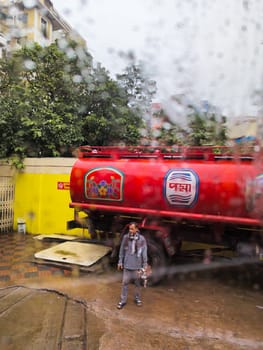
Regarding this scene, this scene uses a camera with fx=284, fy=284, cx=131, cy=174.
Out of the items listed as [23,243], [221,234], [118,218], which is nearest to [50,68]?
[23,243]

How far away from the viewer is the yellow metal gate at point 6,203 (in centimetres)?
924

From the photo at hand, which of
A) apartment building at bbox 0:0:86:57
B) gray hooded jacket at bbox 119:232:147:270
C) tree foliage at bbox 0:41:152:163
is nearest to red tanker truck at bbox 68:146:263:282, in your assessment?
gray hooded jacket at bbox 119:232:147:270

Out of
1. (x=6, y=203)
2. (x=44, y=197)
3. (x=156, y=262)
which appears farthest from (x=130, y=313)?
(x=6, y=203)

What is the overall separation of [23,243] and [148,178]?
188 inches

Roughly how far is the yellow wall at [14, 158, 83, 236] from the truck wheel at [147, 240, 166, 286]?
3756 millimetres

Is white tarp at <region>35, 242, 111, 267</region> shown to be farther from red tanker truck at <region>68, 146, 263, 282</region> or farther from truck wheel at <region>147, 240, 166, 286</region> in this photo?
truck wheel at <region>147, 240, 166, 286</region>

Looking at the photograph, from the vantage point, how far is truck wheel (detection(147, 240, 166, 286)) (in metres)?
5.45

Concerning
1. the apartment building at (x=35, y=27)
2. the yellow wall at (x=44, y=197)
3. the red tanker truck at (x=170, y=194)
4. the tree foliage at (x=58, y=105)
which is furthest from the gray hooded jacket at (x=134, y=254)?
the apartment building at (x=35, y=27)

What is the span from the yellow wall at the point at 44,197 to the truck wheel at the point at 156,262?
12.3ft

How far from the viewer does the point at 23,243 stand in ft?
26.7

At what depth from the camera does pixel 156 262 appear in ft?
18.1

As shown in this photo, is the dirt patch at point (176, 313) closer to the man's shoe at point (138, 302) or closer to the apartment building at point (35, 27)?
the man's shoe at point (138, 302)

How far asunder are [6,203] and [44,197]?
4.42 ft

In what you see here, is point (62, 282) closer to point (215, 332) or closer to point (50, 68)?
point (215, 332)
